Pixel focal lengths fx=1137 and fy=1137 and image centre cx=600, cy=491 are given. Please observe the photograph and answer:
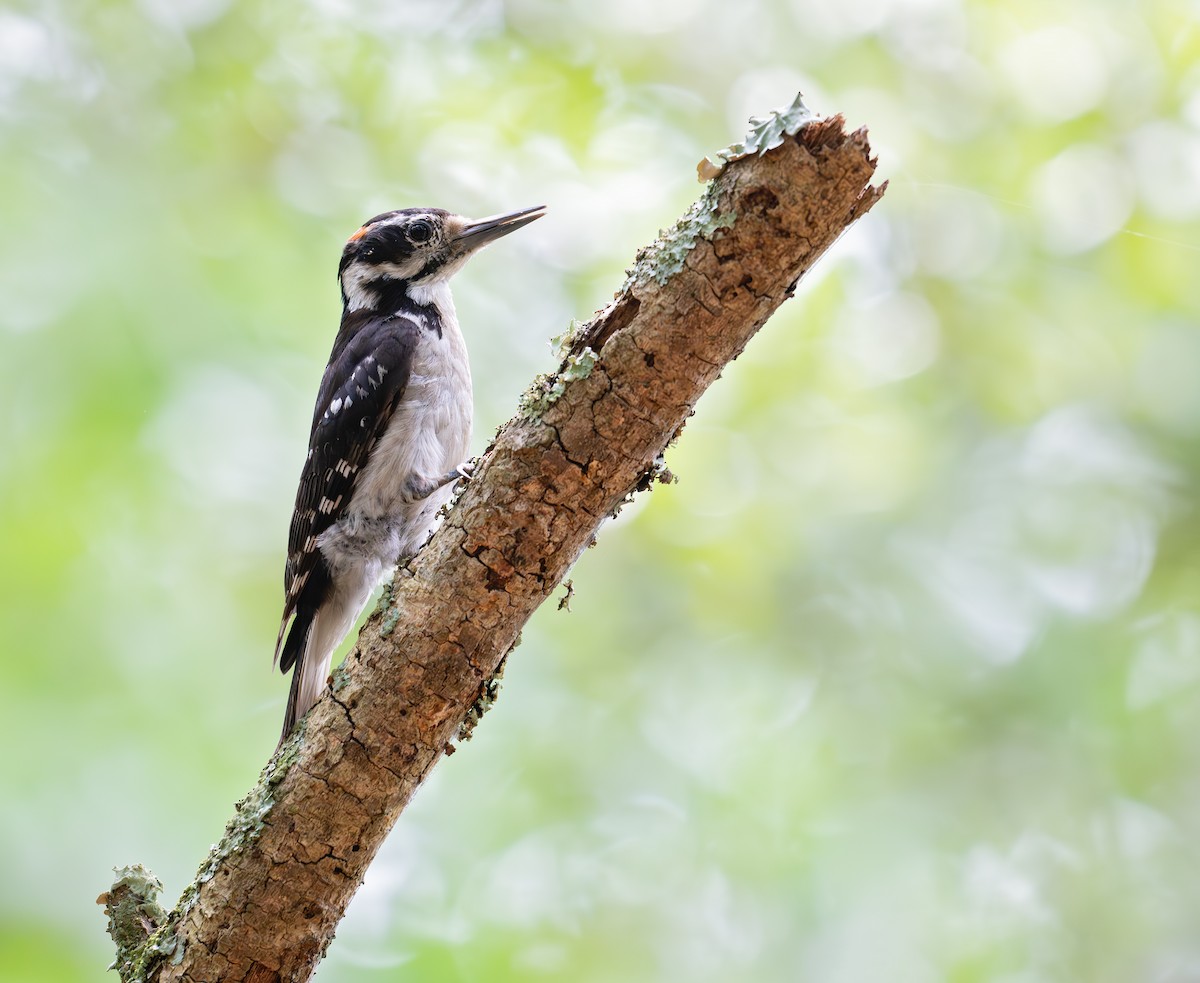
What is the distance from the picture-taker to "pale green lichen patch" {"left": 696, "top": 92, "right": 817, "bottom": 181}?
79.5 inches

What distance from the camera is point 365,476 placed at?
3529mm

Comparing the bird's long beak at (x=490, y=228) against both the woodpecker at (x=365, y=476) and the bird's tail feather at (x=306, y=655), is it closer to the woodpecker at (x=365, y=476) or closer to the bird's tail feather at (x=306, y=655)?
the woodpecker at (x=365, y=476)

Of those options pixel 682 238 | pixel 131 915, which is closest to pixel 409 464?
pixel 131 915

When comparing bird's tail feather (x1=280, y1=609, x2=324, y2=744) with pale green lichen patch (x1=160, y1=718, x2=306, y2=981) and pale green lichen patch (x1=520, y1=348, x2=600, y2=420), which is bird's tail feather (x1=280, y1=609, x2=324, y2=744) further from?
pale green lichen patch (x1=520, y1=348, x2=600, y2=420)

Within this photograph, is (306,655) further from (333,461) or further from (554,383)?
(554,383)

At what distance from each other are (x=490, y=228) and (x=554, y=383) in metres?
1.96

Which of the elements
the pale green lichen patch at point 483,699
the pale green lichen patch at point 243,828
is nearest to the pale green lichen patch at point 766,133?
the pale green lichen patch at point 483,699

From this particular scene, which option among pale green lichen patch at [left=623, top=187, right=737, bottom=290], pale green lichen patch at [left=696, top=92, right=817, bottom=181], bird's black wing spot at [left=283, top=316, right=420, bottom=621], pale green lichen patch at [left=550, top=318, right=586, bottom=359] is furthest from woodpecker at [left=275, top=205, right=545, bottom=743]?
pale green lichen patch at [left=696, top=92, right=817, bottom=181]

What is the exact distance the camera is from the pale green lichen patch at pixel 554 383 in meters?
2.18

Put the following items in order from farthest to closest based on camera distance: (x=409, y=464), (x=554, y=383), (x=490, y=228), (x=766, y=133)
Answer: (x=490, y=228), (x=409, y=464), (x=554, y=383), (x=766, y=133)

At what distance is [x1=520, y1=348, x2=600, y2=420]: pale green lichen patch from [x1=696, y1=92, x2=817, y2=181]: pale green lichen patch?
0.41 m

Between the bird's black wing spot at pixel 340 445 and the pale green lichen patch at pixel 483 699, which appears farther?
the bird's black wing spot at pixel 340 445

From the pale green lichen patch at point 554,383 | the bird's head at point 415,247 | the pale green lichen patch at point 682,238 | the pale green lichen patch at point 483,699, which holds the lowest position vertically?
the pale green lichen patch at point 483,699

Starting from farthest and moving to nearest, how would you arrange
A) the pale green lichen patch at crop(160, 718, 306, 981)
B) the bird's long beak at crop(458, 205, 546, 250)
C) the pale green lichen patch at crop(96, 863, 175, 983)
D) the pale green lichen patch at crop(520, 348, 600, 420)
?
the bird's long beak at crop(458, 205, 546, 250)
the pale green lichen patch at crop(96, 863, 175, 983)
the pale green lichen patch at crop(160, 718, 306, 981)
the pale green lichen patch at crop(520, 348, 600, 420)
